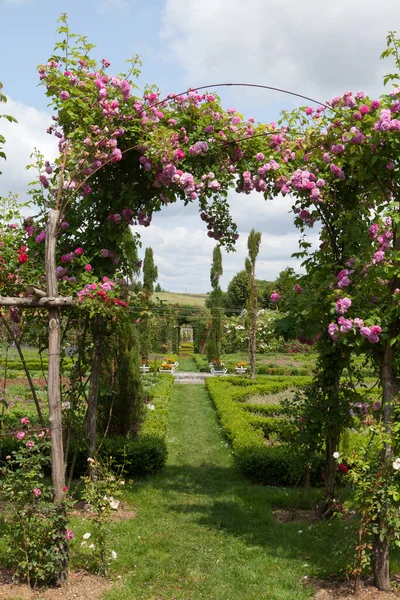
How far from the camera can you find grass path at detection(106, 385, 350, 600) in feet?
14.4

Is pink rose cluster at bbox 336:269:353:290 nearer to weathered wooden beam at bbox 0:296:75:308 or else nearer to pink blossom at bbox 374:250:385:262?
pink blossom at bbox 374:250:385:262

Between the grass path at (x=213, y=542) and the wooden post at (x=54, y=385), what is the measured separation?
100cm

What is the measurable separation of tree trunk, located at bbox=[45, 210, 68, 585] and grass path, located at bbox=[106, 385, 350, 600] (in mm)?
572

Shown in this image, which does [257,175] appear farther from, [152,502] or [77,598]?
[77,598]

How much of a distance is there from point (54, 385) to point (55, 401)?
0.43ft

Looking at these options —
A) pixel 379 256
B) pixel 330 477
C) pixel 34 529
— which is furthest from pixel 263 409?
pixel 34 529

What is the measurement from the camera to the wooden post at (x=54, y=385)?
4.28 meters

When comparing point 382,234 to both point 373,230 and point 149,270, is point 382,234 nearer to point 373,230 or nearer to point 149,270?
point 373,230

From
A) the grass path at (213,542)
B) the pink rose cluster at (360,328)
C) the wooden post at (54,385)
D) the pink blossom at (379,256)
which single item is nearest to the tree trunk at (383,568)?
the grass path at (213,542)

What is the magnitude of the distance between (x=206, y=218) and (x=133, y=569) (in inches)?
180

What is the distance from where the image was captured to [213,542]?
17.6ft

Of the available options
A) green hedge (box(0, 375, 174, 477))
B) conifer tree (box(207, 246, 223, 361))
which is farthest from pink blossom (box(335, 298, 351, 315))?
conifer tree (box(207, 246, 223, 361))

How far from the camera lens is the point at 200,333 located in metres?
36.4

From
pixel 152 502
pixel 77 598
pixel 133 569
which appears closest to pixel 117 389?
pixel 152 502
